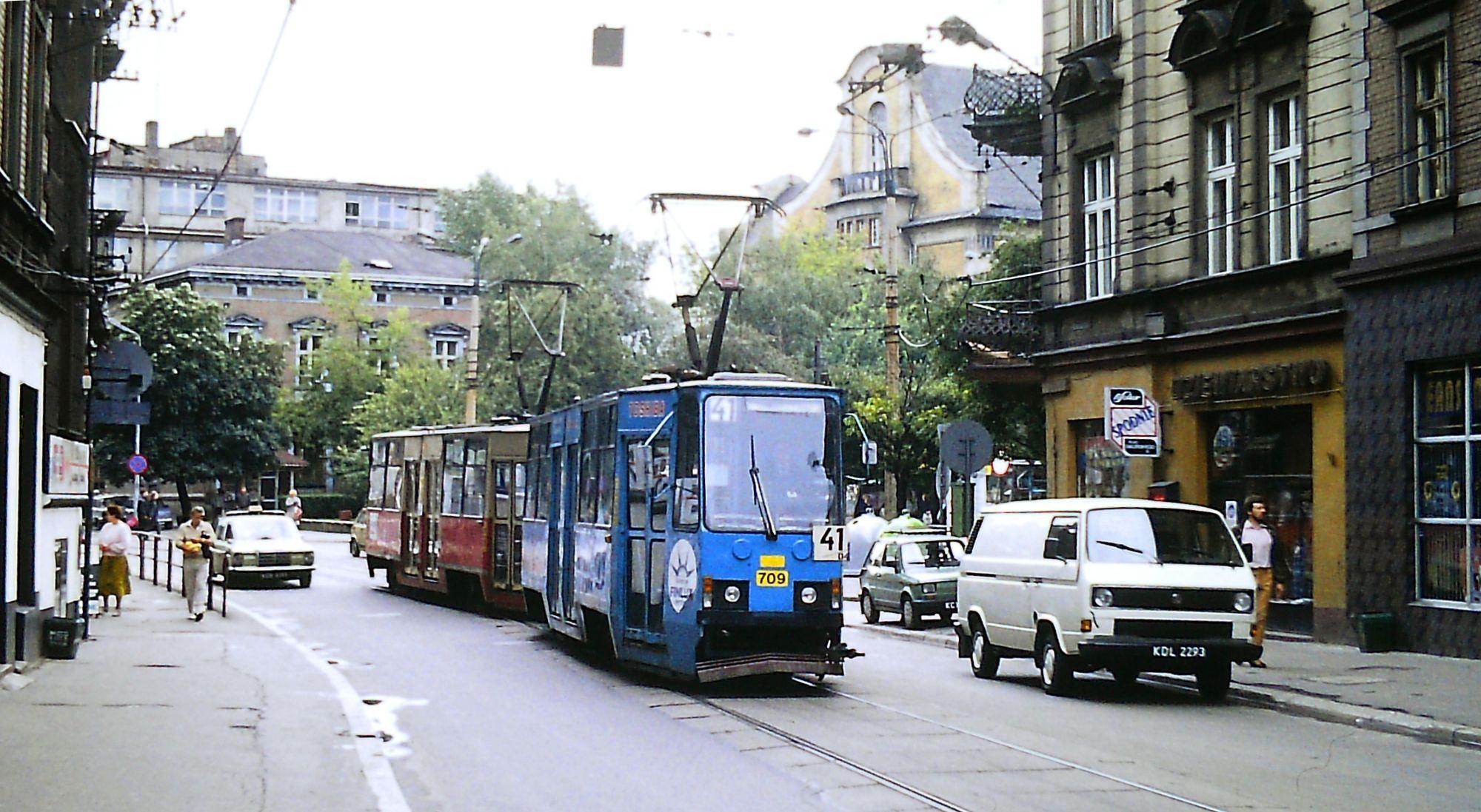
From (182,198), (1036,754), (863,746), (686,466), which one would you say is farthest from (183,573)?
(182,198)

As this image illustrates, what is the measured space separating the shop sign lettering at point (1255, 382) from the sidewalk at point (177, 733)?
42.6 ft

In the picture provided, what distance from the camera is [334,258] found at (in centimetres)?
9425

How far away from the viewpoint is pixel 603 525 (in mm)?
Answer: 18734

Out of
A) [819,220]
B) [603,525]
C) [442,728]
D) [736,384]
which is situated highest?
[819,220]

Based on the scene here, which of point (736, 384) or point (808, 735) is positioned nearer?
point (808, 735)

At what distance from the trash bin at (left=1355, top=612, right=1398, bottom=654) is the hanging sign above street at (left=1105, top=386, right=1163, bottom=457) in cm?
321

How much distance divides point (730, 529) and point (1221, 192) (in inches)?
471

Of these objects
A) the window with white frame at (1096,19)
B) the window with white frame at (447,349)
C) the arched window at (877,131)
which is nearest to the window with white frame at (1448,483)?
the window with white frame at (1096,19)

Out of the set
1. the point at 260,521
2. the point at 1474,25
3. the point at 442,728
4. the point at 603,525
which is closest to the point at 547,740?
the point at 442,728

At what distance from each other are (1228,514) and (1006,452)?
14910 mm

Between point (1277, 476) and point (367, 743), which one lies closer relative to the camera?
point (367, 743)

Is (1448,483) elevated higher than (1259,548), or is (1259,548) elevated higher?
(1448,483)

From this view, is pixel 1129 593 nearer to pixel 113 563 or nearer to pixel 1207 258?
pixel 1207 258

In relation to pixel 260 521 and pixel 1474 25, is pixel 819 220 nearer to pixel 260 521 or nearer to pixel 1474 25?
pixel 260 521
